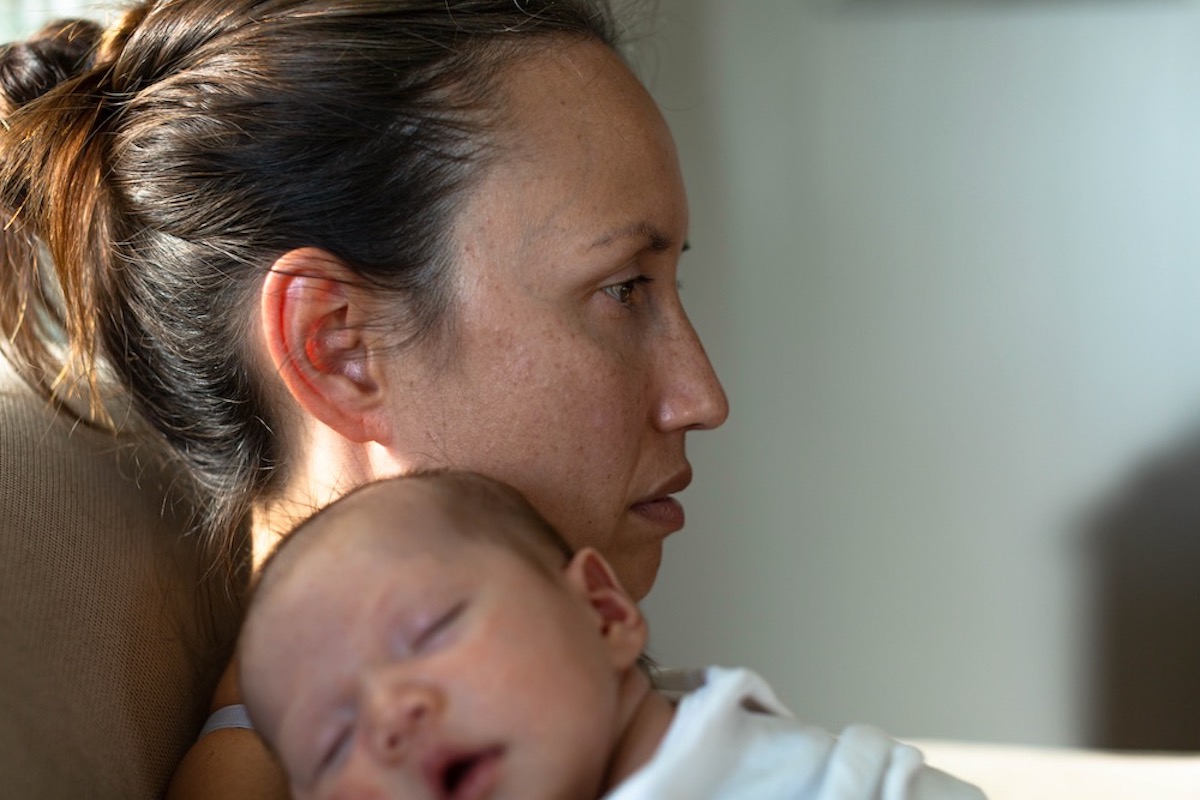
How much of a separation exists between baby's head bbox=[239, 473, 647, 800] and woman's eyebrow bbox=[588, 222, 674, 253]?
1.13 feet

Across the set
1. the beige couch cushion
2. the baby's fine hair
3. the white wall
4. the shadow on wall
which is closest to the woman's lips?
the baby's fine hair

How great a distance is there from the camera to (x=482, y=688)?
0.79m

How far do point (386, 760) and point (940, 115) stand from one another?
2.13 metres

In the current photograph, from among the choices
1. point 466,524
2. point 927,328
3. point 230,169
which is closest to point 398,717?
point 466,524

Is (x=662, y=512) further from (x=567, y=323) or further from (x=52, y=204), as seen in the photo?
(x=52, y=204)

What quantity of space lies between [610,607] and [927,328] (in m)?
1.87

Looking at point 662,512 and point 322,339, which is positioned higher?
point 322,339

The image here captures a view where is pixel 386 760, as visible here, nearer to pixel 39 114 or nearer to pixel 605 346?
pixel 605 346

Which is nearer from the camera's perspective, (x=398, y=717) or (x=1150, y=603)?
(x=398, y=717)

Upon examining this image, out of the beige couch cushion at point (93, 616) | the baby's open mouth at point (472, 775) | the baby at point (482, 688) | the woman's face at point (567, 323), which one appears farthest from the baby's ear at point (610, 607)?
the beige couch cushion at point (93, 616)

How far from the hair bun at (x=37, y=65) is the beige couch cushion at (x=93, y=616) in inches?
12.0

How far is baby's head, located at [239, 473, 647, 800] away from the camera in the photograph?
78 centimetres

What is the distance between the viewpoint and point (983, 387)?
2.65 meters

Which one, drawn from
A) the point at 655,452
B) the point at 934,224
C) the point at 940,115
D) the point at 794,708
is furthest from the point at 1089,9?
the point at 655,452
